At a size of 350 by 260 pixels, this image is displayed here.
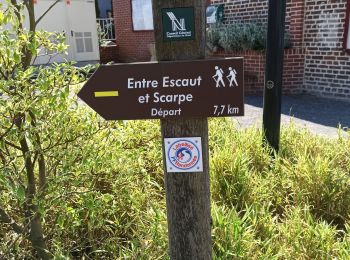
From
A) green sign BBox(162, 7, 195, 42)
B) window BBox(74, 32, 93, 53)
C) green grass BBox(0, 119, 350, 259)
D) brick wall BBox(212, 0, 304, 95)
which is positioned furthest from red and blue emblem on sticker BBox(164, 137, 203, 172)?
window BBox(74, 32, 93, 53)

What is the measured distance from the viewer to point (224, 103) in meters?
1.68

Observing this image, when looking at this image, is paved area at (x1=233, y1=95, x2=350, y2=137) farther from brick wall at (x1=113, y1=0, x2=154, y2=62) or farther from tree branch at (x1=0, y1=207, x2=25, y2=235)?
brick wall at (x1=113, y1=0, x2=154, y2=62)

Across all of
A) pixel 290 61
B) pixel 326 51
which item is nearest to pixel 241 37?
pixel 290 61

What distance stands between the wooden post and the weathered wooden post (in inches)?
88.4

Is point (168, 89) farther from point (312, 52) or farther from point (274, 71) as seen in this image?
point (312, 52)

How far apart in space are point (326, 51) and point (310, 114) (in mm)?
1794

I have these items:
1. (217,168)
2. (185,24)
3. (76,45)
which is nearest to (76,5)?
(76,45)

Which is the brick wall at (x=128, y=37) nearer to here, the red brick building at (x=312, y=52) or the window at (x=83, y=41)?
the window at (x=83, y=41)

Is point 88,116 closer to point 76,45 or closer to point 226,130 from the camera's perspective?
point 226,130

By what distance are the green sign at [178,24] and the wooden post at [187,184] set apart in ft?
0.06

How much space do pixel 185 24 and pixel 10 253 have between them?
1.94 m

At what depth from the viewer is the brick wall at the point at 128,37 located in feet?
44.2

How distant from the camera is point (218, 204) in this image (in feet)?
10.5

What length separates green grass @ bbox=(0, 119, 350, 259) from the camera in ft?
8.39
